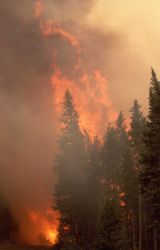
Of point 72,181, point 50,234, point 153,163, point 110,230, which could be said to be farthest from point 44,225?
point 110,230

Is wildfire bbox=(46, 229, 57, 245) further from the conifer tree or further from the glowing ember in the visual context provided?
the conifer tree

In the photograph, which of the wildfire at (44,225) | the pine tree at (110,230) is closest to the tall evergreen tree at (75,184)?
the pine tree at (110,230)

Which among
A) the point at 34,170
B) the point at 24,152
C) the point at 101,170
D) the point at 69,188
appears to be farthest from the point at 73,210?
the point at 24,152

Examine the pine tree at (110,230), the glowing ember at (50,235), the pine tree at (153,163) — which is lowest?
the pine tree at (110,230)

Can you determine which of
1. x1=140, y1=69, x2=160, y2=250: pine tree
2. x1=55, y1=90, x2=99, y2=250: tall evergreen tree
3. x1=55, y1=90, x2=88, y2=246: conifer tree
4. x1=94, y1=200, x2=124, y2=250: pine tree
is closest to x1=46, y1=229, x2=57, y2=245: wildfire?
x1=55, y1=90, x2=99, y2=250: tall evergreen tree

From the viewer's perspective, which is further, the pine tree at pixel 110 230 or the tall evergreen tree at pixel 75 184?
the tall evergreen tree at pixel 75 184

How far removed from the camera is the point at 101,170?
198 ft

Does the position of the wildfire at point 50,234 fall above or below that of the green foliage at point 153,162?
above

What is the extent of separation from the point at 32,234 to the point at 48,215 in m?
5.17

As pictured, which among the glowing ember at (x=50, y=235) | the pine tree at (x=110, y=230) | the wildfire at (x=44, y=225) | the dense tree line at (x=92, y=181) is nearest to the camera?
the pine tree at (x=110, y=230)

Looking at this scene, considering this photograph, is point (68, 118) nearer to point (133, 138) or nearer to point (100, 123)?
point (133, 138)

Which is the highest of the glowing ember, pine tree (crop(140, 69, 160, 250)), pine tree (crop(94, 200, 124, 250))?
the glowing ember

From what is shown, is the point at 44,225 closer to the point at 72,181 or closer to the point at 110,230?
the point at 72,181

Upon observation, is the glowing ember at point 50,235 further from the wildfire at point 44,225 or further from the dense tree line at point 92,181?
the dense tree line at point 92,181
